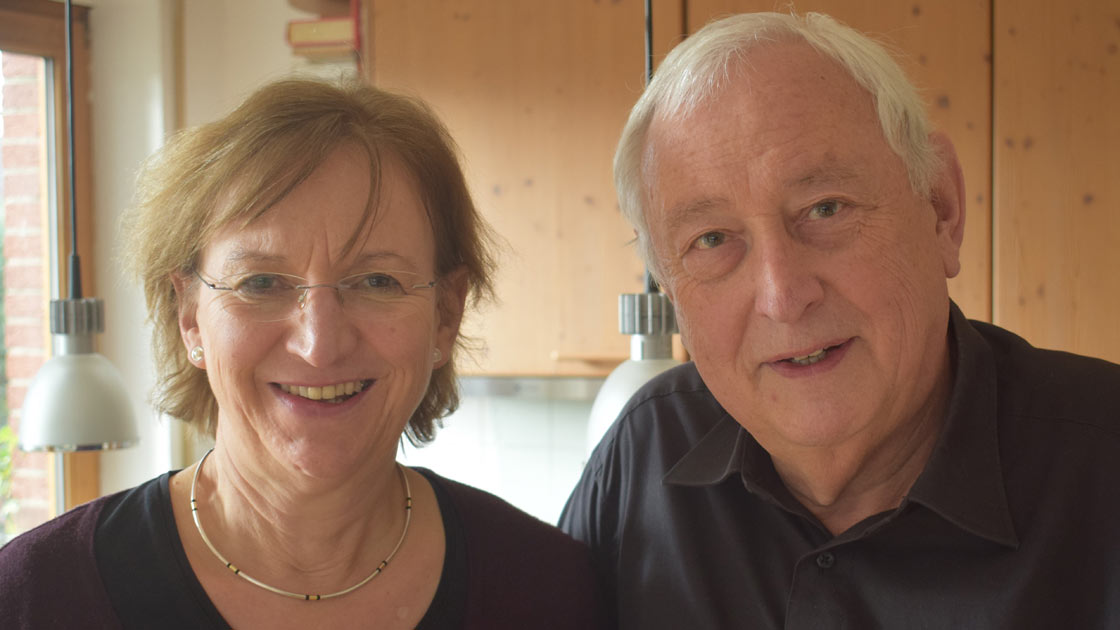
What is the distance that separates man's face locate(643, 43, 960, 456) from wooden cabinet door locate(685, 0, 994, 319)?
1227 millimetres

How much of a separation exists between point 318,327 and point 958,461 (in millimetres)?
776

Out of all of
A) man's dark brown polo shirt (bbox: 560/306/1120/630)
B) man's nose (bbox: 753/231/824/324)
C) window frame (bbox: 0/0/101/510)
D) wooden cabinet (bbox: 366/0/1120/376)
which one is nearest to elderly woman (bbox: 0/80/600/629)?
man's dark brown polo shirt (bbox: 560/306/1120/630)

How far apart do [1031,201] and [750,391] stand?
143 cm

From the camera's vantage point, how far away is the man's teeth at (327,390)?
124cm

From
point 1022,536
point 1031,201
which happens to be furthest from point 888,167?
point 1031,201

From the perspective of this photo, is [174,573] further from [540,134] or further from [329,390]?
[540,134]

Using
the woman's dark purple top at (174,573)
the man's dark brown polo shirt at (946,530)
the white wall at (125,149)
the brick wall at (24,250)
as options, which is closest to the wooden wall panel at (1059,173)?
the man's dark brown polo shirt at (946,530)

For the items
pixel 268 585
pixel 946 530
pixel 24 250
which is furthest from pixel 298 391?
pixel 24 250

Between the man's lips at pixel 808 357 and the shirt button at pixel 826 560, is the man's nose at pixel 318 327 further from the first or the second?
the shirt button at pixel 826 560

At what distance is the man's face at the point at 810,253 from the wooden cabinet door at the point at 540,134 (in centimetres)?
141

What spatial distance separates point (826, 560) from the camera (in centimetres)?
121

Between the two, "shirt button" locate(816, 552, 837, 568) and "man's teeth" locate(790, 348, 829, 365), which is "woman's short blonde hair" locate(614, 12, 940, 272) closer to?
"man's teeth" locate(790, 348, 829, 365)

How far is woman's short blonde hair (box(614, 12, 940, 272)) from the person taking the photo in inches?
48.2

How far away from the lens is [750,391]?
4.12ft
